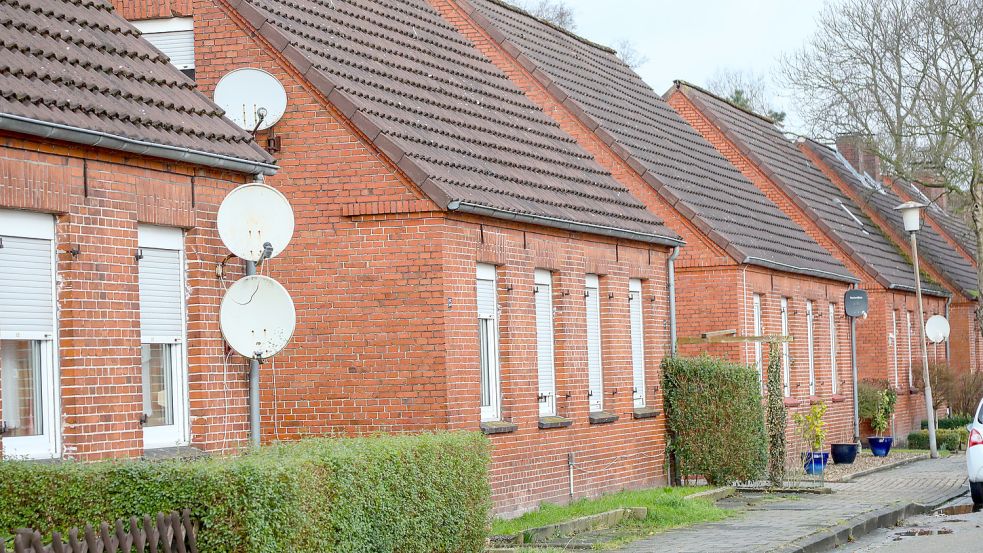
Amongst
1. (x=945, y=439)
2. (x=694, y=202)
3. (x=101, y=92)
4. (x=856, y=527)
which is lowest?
(x=945, y=439)

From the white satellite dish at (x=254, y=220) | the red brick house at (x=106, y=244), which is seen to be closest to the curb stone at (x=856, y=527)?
the white satellite dish at (x=254, y=220)

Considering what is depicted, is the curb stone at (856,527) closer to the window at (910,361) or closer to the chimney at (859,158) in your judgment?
the window at (910,361)

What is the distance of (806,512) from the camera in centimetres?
1783

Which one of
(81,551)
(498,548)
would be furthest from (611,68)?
(81,551)

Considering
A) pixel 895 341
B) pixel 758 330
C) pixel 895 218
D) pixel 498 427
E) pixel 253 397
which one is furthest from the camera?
pixel 895 218

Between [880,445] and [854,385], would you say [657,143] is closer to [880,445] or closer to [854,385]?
[880,445]

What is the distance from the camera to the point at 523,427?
16562 mm

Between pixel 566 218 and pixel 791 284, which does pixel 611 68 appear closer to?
pixel 791 284

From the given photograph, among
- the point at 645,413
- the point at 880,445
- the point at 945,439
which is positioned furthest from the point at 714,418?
the point at 945,439

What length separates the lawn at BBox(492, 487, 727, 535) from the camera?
50.9 ft

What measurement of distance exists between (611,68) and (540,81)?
18.7 ft

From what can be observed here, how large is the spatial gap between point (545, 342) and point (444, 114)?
3.09 m

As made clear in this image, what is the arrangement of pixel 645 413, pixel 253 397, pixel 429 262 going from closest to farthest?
pixel 253 397 → pixel 429 262 → pixel 645 413

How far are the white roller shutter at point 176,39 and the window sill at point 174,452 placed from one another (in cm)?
554
